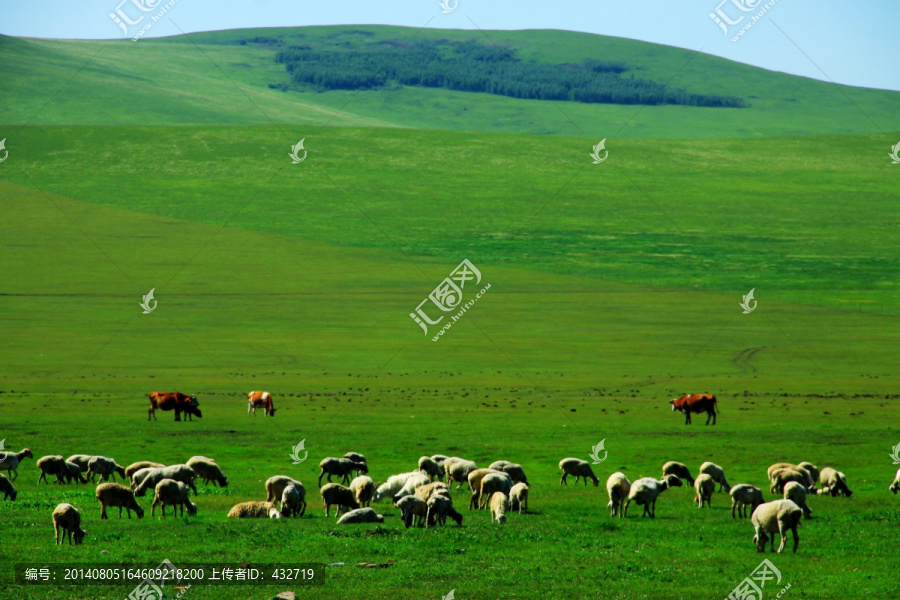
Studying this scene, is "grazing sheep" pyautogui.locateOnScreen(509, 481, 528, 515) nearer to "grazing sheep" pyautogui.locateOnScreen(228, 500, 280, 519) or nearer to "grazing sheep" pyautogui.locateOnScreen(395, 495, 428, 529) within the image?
"grazing sheep" pyautogui.locateOnScreen(395, 495, 428, 529)

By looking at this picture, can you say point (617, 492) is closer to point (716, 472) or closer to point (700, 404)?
point (716, 472)

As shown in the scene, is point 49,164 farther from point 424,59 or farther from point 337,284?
point 424,59

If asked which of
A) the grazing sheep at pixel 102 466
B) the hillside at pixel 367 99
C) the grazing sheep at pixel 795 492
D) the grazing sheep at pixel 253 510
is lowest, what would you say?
the grazing sheep at pixel 253 510

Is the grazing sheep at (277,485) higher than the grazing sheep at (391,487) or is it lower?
higher

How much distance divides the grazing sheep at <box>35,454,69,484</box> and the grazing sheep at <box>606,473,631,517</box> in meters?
11.3

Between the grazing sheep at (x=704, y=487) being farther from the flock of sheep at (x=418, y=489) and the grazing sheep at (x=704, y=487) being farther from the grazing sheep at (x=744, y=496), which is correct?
the grazing sheep at (x=744, y=496)

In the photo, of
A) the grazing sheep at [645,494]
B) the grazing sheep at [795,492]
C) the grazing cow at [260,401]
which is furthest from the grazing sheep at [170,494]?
the grazing cow at [260,401]

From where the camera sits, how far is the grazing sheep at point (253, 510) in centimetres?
1515

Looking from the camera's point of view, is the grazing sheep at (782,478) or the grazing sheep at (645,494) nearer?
the grazing sheep at (645,494)

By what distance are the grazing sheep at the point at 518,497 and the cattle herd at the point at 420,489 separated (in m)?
0.02

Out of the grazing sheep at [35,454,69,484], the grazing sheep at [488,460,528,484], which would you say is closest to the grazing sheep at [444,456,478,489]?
the grazing sheep at [488,460,528,484]

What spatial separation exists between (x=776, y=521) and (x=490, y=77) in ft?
584

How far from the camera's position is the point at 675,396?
34438mm

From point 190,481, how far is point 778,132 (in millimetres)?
149383
